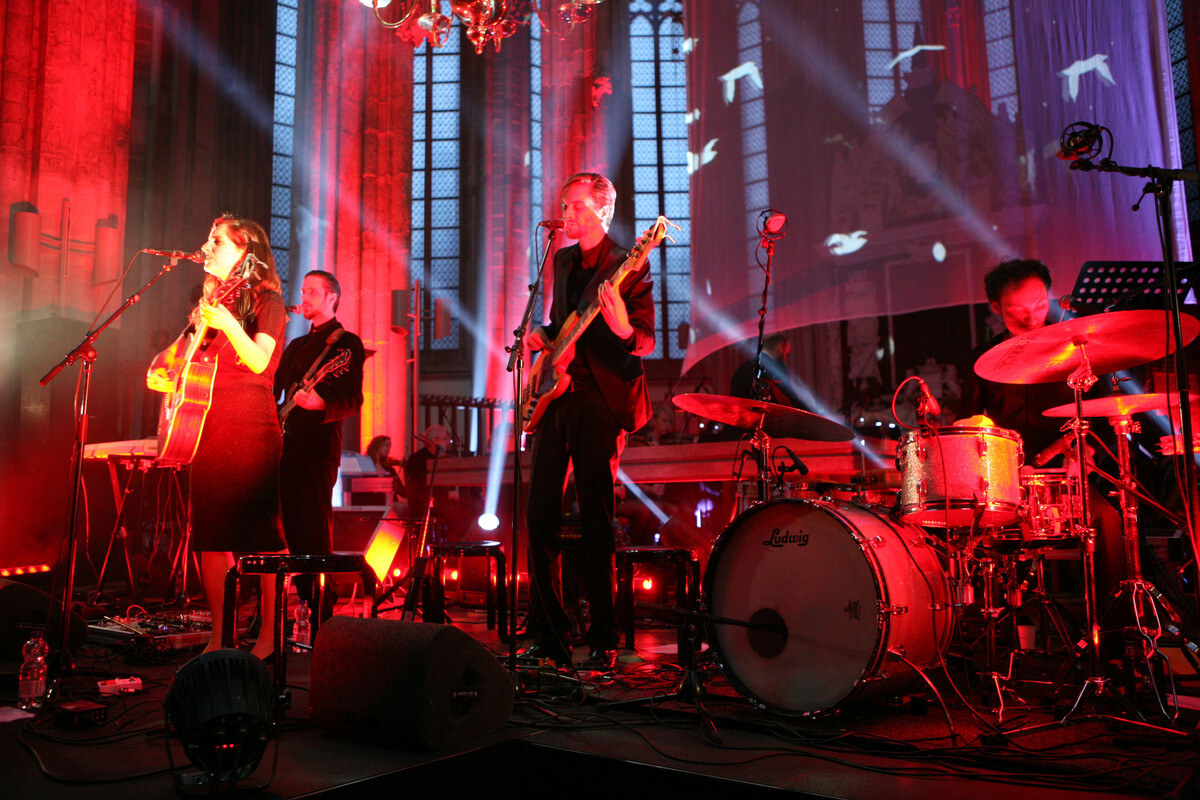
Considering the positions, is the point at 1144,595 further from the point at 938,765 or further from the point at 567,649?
the point at 567,649

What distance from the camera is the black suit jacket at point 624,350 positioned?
11.8ft

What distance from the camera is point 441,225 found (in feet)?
55.2

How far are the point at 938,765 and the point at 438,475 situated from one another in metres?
6.44

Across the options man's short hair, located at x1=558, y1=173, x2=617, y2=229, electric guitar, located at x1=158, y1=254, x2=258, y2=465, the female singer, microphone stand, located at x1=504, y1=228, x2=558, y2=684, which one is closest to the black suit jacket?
man's short hair, located at x1=558, y1=173, x2=617, y2=229

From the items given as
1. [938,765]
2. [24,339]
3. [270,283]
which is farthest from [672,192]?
[938,765]

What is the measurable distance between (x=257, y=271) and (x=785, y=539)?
7.65ft

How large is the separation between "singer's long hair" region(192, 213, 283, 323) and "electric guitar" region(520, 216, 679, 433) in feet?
3.78

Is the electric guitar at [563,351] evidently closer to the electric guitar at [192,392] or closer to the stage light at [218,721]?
the electric guitar at [192,392]

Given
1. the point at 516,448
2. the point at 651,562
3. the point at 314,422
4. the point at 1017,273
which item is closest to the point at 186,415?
the point at 314,422

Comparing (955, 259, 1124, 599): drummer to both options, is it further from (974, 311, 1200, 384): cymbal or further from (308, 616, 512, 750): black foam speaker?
(308, 616, 512, 750): black foam speaker

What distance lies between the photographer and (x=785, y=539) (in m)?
2.99

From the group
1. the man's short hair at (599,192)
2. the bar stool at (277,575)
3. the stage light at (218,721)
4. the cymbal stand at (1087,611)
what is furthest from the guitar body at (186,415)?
the cymbal stand at (1087,611)

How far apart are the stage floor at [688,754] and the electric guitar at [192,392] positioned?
943mm

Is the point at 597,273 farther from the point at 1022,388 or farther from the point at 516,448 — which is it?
the point at 1022,388
